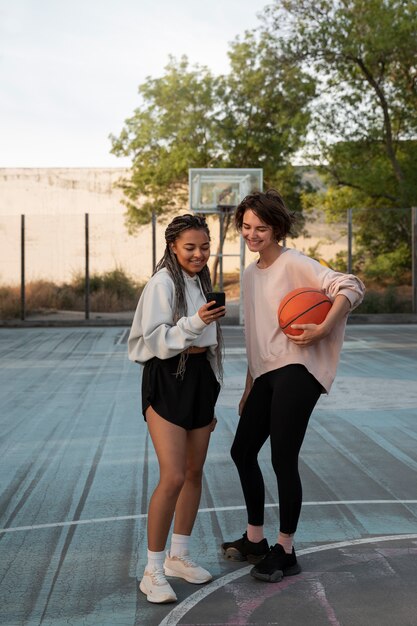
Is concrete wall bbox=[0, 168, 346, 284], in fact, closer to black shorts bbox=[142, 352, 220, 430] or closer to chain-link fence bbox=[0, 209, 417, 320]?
chain-link fence bbox=[0, 209, 417, 320]

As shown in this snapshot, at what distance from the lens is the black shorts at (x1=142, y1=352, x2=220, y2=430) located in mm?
5117

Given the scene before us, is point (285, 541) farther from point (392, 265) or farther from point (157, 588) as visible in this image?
point (392, 265)

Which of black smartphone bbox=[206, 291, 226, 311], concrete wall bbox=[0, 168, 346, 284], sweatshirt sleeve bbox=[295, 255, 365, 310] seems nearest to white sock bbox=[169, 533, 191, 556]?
black smartphone bbox=[206, 291, 226, 311]

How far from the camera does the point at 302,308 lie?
205 inches

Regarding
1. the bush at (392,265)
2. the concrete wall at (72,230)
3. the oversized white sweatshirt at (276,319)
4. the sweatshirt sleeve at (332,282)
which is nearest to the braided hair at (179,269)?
the oversized white sweatshirt at (276,319)

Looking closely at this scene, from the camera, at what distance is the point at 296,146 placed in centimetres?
3578

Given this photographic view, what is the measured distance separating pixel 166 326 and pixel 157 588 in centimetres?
120

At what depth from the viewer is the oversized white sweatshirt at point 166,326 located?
16.3 ft

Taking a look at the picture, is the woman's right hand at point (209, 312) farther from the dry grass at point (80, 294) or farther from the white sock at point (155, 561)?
the dry grass at point (80, 294)

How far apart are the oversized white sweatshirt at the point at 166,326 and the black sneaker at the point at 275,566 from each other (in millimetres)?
953

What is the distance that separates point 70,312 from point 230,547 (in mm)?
25496

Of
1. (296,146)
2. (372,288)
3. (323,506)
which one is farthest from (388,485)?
(296,146)

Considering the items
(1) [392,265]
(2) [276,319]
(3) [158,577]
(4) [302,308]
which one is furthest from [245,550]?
(1) [392,265]

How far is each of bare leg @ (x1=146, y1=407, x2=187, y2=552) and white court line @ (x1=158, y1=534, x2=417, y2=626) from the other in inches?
11.1
